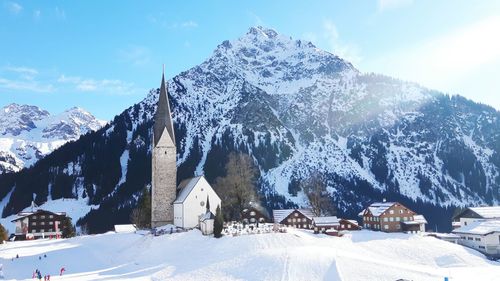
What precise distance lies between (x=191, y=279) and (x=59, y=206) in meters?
148

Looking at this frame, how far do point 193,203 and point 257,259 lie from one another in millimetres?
27799

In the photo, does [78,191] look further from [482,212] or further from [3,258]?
[482,212]

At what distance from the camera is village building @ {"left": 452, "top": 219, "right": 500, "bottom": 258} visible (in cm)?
7344

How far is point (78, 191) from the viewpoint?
7269 inches

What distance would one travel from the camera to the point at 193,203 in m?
74.3

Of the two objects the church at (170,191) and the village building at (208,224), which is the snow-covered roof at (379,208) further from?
the village building at (208,224)

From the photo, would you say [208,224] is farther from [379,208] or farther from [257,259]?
[379,208]

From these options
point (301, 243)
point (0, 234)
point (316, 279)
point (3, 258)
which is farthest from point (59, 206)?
point (316, 279)

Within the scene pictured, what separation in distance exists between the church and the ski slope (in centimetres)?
596


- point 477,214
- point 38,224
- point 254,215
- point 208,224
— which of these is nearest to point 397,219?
point 477,214

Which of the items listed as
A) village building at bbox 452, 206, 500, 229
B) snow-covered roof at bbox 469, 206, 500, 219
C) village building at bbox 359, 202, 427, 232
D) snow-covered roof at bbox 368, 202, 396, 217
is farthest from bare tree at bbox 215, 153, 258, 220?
snow-covered roof at bbox 469, 206, 500, 219

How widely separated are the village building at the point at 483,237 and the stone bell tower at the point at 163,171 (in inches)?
2043

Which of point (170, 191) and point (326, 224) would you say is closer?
point (326, 224)

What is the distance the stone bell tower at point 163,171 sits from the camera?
3135 inches
